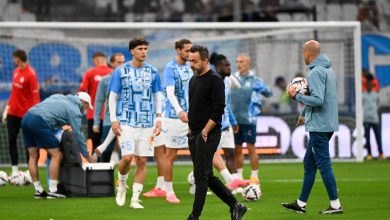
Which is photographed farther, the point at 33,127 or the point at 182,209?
the point at 33,127

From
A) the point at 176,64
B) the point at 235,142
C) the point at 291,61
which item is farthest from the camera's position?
the point at 291,61

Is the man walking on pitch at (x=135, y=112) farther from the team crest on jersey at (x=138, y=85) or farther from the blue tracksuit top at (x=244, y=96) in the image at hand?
the blue tracksuit top at (x=244, y=96)

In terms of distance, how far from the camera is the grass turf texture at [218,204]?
43.2 ft

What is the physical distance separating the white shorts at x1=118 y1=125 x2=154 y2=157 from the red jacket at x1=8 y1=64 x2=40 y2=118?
6.10 metres

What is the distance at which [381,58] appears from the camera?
28.0 meters

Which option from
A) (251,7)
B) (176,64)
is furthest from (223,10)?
(176,64)

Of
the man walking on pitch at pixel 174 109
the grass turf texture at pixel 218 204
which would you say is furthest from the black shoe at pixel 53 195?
the man walking on pitch at pixel 174 109

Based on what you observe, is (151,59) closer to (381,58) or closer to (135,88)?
(381,58)

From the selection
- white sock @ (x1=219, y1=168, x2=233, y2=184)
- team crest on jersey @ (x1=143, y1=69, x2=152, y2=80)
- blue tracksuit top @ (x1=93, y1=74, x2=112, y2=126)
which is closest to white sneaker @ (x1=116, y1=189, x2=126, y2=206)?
team crest on jersey @ (x1=143, y1=69, x2=152, y2=80)

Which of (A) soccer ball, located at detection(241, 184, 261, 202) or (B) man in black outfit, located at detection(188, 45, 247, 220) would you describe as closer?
(B) man in black outfit, located at detection(188, 45, 247, 220)

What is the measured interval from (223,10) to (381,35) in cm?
582

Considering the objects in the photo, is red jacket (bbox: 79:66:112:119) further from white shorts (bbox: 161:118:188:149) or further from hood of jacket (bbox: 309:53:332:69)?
hood of jacket (bbox: 309:53:332:69)

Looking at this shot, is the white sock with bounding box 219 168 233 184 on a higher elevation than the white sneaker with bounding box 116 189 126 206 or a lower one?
higher

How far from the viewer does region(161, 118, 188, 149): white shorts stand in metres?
15.4
